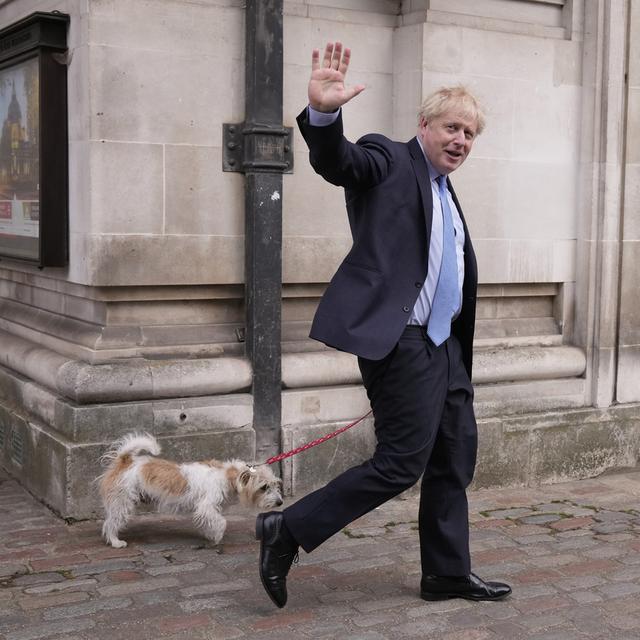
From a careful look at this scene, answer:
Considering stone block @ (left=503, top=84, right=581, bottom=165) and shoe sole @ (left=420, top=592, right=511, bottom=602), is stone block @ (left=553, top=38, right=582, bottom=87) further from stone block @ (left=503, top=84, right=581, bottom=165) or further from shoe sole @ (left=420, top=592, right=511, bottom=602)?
shoe sole @ (left=420, top=592, right=511, bottom=602)

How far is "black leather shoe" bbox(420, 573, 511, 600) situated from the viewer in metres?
4.53

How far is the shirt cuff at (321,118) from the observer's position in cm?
382

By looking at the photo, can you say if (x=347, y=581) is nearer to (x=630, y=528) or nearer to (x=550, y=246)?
(x=630, y=528)

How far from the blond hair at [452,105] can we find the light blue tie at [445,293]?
343 millimetres

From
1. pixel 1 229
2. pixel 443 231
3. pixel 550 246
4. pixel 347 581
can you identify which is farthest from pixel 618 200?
pixel 1 229

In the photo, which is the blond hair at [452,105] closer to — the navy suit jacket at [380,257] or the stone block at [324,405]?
the navy suit jacket at [380,257]

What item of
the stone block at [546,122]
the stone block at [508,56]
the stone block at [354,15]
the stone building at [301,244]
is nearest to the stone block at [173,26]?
the stone building at [301,244]

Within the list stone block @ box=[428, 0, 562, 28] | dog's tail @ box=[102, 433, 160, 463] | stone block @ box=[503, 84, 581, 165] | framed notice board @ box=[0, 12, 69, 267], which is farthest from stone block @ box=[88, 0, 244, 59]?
dog's tail @ box=[102, 433, 160, 463]

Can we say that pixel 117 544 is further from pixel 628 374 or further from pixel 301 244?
pixel 628 374

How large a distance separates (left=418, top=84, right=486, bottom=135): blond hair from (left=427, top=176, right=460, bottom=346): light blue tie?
1.13 feet

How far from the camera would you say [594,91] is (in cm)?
673

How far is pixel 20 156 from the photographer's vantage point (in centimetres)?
647

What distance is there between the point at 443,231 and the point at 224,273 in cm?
184

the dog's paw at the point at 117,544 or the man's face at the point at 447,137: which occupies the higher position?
the man's face at the point at 447,137
